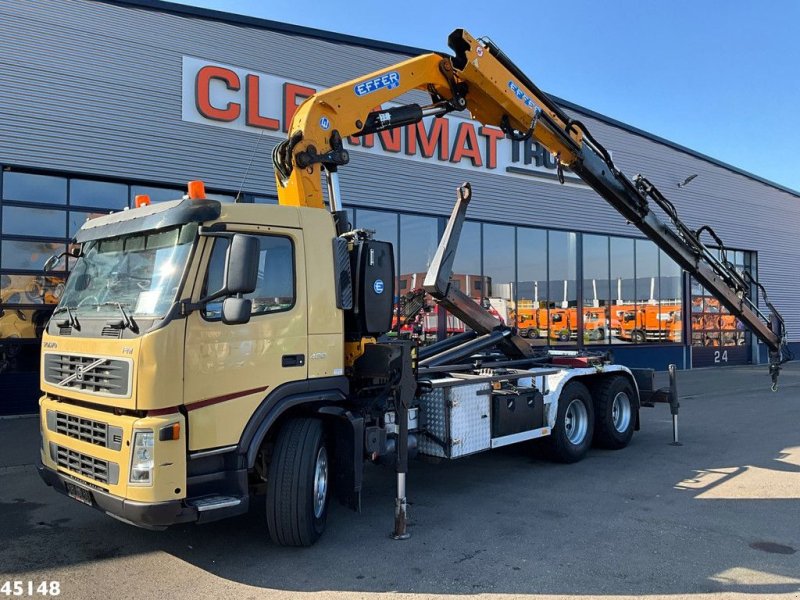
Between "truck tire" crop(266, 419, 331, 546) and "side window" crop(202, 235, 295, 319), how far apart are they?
37.7 inches

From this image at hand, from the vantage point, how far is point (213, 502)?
14.0 feet

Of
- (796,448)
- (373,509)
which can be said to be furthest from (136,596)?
(796,448)

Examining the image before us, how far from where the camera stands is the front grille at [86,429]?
13.8 feet

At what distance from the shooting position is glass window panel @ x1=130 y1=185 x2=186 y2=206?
1175cm

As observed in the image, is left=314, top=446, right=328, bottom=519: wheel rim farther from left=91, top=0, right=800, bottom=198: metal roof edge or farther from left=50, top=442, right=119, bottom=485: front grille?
left=91, top=0, right=800, bottom=198: metal roof edge

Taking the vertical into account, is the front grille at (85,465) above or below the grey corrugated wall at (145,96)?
below

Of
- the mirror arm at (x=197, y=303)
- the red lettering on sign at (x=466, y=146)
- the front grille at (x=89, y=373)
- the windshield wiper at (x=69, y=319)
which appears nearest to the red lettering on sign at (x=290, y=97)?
the red lettering on sign at (x=466, y=146)

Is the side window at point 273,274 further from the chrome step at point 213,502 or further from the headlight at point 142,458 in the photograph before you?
the chrome step at point 213,502

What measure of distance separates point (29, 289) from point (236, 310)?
8.46m

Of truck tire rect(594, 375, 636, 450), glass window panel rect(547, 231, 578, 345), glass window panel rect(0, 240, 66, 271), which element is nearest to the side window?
truck tire rect(594, 375, 636, 450)

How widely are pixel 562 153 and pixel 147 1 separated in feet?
28.2

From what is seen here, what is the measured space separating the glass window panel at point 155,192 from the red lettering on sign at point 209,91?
5.39ft

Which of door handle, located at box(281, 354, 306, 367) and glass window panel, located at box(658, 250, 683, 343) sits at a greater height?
glass window panel, located at box(658, 250, 683, 343)

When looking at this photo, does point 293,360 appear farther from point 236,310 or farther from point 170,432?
point 170,432
